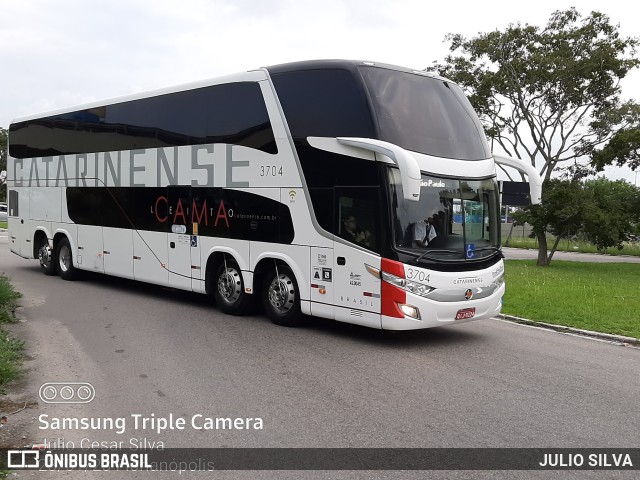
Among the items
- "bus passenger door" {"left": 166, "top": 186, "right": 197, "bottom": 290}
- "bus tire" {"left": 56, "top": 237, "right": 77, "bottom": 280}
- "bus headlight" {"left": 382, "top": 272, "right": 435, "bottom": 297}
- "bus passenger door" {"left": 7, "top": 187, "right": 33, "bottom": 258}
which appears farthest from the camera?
"bus passenger door" {"left": 7, "top": 187, "right": 33, "bottom": 258}

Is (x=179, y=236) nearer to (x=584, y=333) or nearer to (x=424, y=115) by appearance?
(x=424, y=115)

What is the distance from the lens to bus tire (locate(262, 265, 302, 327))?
34.9 ft

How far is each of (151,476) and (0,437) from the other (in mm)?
1611

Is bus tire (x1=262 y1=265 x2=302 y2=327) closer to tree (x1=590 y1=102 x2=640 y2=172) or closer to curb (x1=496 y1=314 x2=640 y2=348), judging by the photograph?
curb (x1=496 y1=314 x2=640 y2=348)

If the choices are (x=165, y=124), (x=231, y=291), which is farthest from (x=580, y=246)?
(x=231, y=291)

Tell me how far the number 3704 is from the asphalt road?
2.49 m

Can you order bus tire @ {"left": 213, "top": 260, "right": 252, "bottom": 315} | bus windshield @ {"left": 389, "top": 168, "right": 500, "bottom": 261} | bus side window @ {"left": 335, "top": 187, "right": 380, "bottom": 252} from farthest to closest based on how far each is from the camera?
bus tire @ {"left": 213, "top": 260, "right": 252, "bottom": 315} → bus side window @ {"left": 335, "top": 187, "right": 380, "bottom": 252} → bus windshield @ {"left": 389, "top": 168, "right": 500, "bottom": 261}

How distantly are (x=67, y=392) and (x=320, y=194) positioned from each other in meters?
4.61

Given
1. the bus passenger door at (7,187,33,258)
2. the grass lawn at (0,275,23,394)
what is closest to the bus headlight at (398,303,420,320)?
the grass lawn at (0,275,23,394)

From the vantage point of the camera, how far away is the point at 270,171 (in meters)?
10.9

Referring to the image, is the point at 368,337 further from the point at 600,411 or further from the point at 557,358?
the point at 600,411

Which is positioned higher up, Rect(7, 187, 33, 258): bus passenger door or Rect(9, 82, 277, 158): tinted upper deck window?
Rect(9, 82, 277, 158): tinted upper deck window

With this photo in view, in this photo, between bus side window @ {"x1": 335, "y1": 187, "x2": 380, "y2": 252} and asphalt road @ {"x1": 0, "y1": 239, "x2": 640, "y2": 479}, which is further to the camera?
bus side window @ {"x1": 335, "y1": 187, "x2": 380, "y2": 252}

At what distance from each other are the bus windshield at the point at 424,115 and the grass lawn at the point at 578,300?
3848 mm
